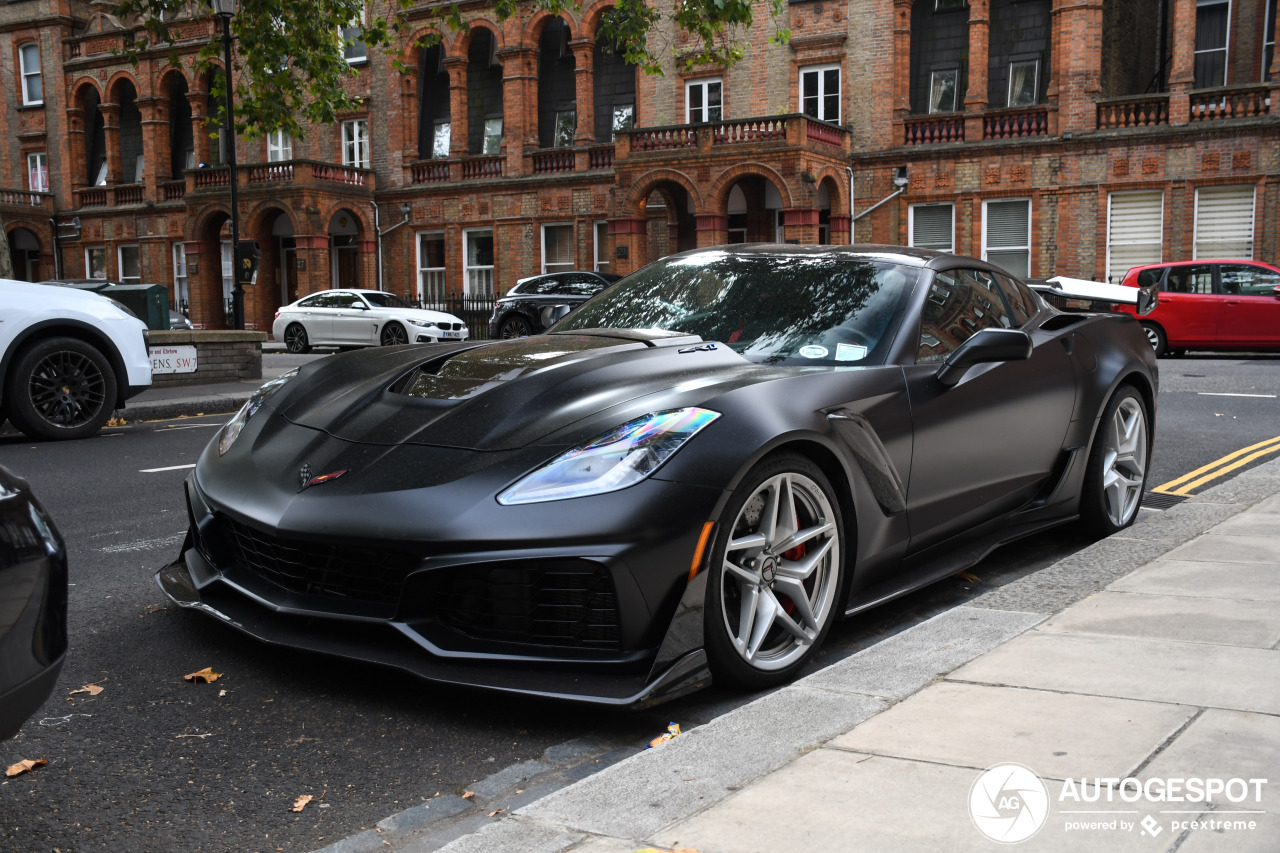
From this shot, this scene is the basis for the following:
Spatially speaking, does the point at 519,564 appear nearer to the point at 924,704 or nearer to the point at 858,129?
the point at 924,704

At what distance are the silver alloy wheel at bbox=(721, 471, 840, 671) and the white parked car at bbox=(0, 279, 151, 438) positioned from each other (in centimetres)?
817

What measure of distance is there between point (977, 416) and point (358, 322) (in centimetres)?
2559

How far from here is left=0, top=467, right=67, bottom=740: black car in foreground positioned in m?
2.16

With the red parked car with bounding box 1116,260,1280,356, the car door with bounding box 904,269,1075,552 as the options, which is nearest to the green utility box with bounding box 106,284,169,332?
the car door with bounding box 904,269,1075,552

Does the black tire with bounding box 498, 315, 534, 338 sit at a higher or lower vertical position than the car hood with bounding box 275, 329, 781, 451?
lower

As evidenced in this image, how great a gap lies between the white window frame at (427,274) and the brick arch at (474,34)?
5.72 meters

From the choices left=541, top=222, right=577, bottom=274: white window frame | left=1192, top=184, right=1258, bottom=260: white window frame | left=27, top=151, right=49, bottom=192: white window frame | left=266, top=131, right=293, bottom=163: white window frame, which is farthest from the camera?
left=27, top=151, right=49, bottom=192: white window frame

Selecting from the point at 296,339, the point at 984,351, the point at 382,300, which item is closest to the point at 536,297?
the point at 382,300

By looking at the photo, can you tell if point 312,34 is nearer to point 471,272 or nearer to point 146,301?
point 146,301

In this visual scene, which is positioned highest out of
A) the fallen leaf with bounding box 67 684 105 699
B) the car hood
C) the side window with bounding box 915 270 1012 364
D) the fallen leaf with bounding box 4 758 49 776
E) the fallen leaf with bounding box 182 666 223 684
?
the side window with bounding box 915 270 1012 364

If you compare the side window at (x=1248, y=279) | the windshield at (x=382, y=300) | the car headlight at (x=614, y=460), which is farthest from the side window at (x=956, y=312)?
the windshield at (x=382, y=300)

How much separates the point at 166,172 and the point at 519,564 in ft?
143

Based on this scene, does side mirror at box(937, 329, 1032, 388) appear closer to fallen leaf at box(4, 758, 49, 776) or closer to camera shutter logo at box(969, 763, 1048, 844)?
camera shutter logo at box(969, 763, 1048, 844)

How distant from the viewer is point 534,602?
3100 millimetres
